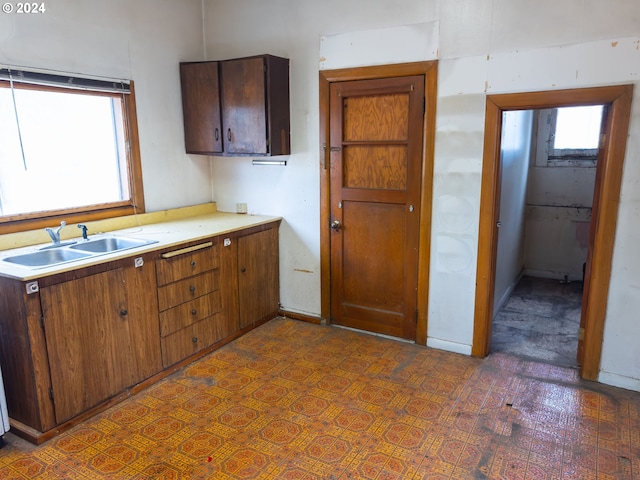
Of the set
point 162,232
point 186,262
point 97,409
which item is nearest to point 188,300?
point 186,262

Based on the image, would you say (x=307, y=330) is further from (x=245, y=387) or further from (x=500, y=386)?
(x=500, y=386)

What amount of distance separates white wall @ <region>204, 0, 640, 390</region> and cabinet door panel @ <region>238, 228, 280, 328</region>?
0.13m

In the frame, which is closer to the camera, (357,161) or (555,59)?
(555,59)

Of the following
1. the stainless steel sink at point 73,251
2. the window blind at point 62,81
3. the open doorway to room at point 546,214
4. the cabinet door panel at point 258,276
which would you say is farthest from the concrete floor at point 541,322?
the window blind at point 62,81

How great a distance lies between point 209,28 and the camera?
4098mm

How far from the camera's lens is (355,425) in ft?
8.57

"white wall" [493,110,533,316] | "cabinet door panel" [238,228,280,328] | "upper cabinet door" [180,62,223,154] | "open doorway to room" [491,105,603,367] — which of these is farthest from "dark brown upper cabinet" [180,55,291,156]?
"open doorway to room" [491,105,603,367]

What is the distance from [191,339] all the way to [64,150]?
162cm

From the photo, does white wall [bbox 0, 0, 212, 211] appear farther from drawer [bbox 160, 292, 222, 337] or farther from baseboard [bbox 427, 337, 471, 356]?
baseboard [bbox 427, 337, 471, 356]

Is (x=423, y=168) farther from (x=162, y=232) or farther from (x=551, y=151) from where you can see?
(x=551, y=151)

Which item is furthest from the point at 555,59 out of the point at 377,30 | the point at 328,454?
the point at 328,454

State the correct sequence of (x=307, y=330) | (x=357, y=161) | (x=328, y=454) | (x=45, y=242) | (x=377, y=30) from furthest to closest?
(x=307, y=330) → (x=357, y=161) → (x=377, y=30) → (x=45, y=242) → (x=328, y=454)

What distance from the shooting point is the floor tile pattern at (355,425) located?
226cm

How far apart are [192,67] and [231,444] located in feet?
9.78
